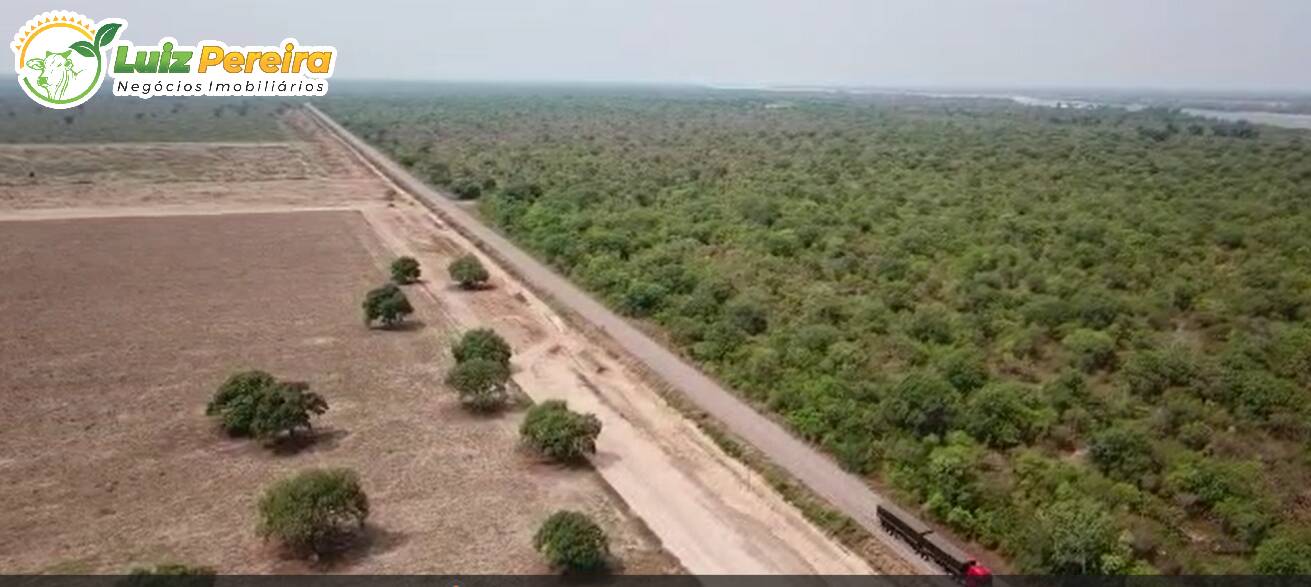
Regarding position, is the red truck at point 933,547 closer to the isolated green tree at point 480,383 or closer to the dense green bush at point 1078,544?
the dense green bush at point 1078,544

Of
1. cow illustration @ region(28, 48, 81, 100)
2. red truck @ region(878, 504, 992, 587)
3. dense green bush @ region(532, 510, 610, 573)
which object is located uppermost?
cow illustration @ region(28, 48, 81, 100)

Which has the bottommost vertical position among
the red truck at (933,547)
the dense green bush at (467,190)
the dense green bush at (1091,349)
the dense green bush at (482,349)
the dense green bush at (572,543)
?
the dense green bush at (572,543)

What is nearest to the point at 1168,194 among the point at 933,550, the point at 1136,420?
the point at 1136,420

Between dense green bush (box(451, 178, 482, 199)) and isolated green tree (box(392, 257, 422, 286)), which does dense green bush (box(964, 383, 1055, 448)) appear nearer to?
isolated green tree (box(392, 257, 422, 286))

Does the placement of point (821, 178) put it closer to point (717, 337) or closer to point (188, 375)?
point (717, 337)

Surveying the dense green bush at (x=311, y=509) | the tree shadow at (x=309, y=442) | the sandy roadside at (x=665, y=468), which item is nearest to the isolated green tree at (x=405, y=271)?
the sandy roadside at (x=665, y=468)

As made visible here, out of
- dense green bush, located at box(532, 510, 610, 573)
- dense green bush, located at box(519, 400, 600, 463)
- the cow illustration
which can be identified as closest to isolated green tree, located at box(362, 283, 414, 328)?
dense green bush, located at box(519, 400, 600, 463)
